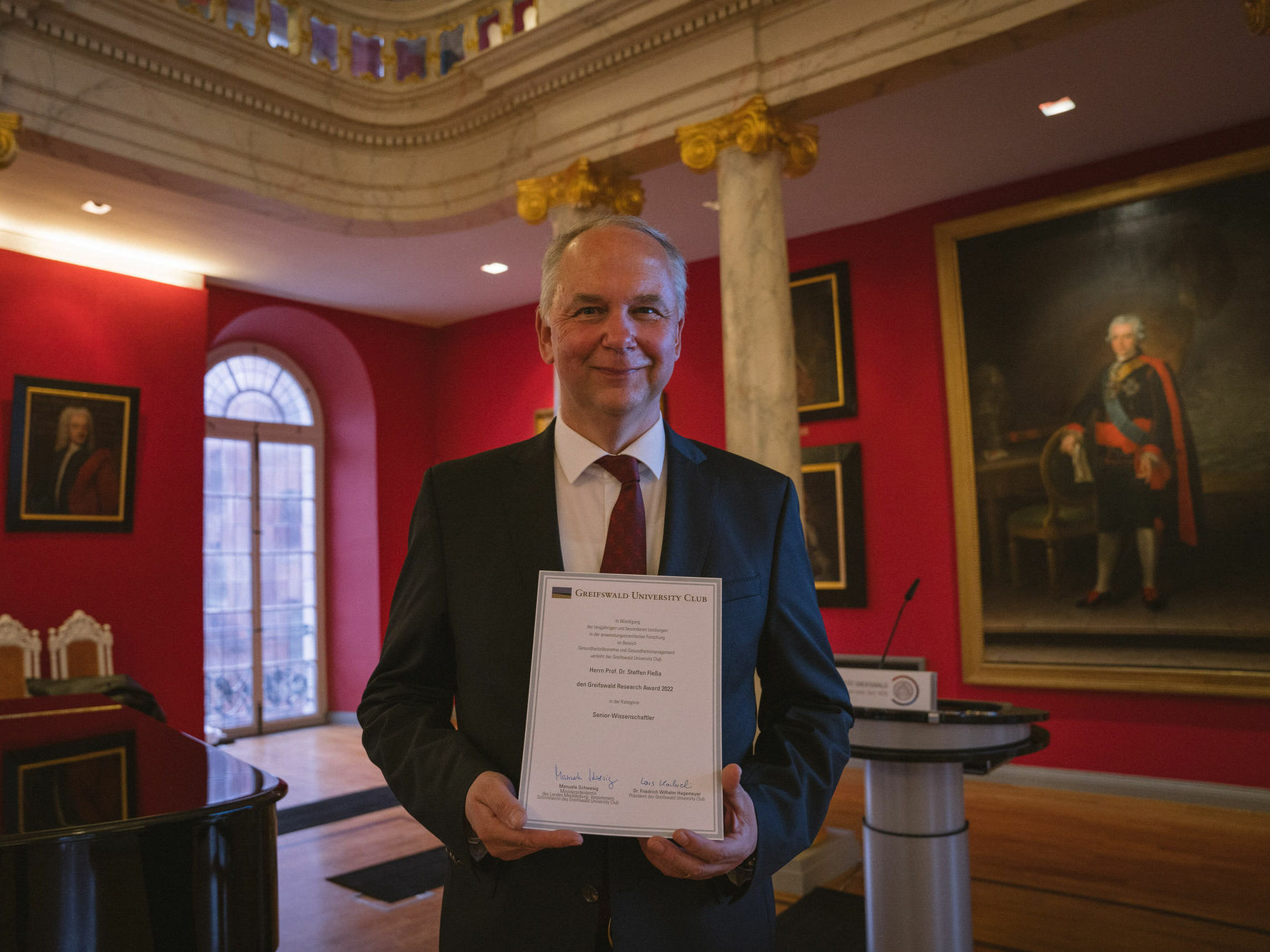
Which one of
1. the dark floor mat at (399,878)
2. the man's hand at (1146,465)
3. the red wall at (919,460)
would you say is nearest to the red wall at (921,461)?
the red wall at (919,460)

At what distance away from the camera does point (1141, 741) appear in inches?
227

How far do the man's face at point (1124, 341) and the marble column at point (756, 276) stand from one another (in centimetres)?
255

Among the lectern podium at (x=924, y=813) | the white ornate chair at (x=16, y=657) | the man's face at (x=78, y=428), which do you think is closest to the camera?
the lectern podium at (x=924, y=813)

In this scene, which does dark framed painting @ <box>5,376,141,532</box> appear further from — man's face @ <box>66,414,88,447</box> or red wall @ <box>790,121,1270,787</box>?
red wall @ <box>790,121,1270,787</box>

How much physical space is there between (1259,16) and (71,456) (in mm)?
7728

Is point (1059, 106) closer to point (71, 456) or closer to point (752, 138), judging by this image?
point (752, 138)

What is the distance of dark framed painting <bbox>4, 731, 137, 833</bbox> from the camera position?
8.03 ft

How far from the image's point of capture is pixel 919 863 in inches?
118

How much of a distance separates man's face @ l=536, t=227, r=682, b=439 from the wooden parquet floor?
10.9 ft

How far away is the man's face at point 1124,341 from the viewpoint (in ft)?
19.2

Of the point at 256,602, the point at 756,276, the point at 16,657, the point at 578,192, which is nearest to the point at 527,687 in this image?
the point at 756,276

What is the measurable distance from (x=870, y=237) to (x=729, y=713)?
20.5ft

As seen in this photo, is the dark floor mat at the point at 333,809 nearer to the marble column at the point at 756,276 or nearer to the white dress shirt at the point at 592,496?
the marble column at the point at 756,276
